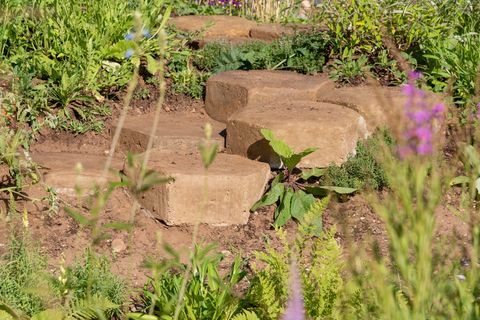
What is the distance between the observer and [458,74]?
5.80 metres

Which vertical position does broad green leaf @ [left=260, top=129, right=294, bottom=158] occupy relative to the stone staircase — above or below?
above

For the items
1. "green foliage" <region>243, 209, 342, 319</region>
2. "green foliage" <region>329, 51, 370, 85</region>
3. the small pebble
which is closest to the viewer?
"green foliage" <region>243, 209, 342, 319</region>

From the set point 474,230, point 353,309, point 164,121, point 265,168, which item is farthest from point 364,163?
point 474,230

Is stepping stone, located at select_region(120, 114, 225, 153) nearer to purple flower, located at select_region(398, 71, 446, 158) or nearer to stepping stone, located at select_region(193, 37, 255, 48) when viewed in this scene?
stepping stone, located at select_region(193, 37, 255, 48)

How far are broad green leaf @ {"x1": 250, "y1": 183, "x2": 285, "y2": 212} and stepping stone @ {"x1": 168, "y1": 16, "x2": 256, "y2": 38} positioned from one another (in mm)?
2874

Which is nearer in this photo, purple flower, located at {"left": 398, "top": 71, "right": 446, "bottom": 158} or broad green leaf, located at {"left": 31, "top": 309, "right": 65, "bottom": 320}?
purple flower, located at {"left": 398, "top": 71, "right": 446, "bottom": 158}

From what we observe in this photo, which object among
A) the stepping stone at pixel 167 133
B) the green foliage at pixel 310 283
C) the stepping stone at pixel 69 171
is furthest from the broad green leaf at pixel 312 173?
the green foliage at pixel 310 283

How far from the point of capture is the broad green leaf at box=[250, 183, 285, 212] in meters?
4.82

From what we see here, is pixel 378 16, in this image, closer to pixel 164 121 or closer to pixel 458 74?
pixel 458 74

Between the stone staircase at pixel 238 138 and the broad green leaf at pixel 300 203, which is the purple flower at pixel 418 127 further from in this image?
the broad green leaf at pixel 300 203

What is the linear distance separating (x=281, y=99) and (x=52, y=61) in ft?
5.19

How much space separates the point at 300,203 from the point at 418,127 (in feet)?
10.8

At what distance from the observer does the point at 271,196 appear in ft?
15.9

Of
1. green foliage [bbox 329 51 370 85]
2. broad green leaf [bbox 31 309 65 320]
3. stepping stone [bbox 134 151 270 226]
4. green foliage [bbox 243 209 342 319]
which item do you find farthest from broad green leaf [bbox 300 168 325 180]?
broad green leaf [bbox 31 309 65 320]
